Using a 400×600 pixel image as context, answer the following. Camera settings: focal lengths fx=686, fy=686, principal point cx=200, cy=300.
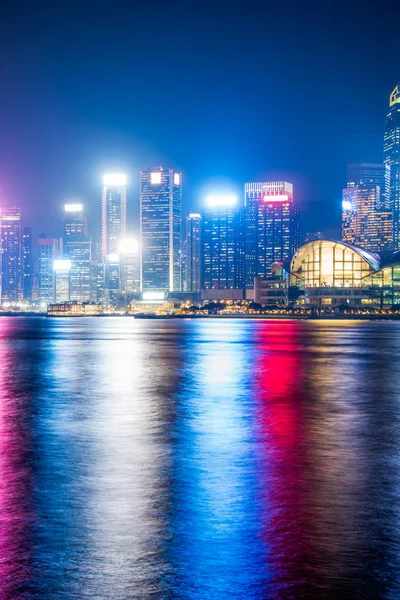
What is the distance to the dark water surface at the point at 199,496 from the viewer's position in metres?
8.22

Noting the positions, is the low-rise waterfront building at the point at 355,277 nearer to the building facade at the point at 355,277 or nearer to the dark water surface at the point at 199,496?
the building facade at the point at 355,277

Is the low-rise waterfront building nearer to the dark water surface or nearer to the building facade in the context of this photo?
the building facade

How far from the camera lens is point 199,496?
12.1m

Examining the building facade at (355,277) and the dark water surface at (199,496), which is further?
the building facade at (355,277)

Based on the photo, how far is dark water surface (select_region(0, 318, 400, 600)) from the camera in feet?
27.0

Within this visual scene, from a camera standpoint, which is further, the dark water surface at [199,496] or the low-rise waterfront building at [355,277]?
the low-rise waterfront building at [355,277]

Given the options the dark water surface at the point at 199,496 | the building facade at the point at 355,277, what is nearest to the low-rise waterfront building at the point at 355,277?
the building facade at the point at 355,277

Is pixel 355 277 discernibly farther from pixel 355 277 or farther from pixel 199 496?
pixel 199 496

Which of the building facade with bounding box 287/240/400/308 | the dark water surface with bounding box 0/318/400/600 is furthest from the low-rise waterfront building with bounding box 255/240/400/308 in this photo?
the dark water surface with bounding box 0/318/400/600

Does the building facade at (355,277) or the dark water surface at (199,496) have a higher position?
the building facade at (355,277)

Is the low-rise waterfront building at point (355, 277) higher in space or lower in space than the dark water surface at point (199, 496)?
higher

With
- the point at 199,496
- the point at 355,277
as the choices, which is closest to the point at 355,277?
the point at 355,277

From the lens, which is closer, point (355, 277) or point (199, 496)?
point (199, 496)

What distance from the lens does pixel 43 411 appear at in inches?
965
